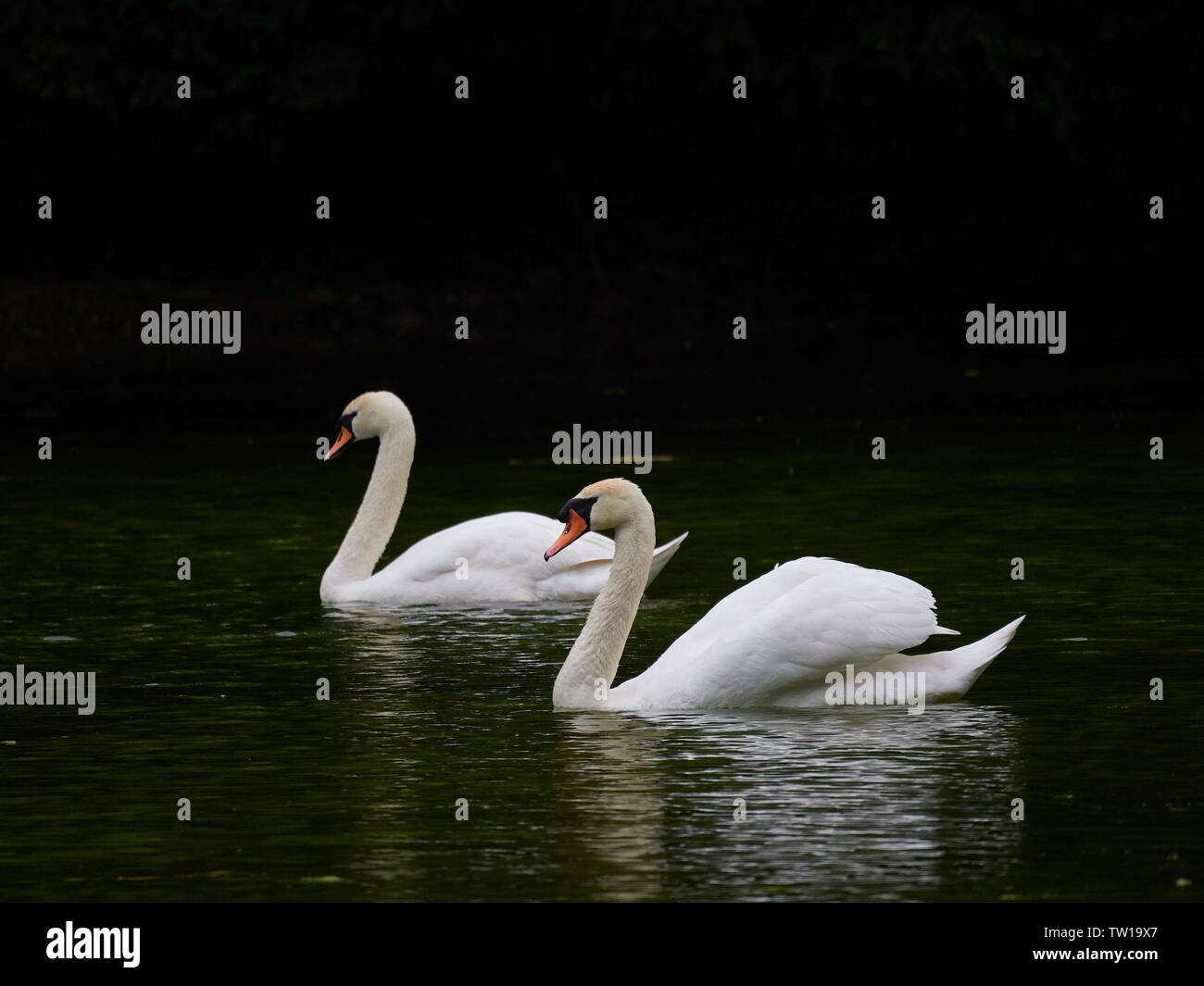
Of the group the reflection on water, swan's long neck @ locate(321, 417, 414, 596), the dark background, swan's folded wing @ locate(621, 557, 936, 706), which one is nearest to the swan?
swan's folded wing @ locate(621, 557, 936, 706)

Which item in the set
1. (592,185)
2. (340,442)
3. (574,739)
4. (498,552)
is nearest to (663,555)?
(498,552)

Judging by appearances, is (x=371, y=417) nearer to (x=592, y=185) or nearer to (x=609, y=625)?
(x=609, y=625)

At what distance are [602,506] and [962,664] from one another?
1.80m

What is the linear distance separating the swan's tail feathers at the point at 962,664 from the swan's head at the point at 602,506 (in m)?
1.48

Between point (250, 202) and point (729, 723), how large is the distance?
27.5 metres

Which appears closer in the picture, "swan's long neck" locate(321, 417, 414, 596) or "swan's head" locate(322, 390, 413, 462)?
"swan's long neck" locate(321, 417, 414, 596)

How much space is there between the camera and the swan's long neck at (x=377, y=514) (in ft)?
50.7

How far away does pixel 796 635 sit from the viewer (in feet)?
35.7

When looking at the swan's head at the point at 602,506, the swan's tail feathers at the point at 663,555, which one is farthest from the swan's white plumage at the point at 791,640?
the swan's tail feathers at the point at 663,555

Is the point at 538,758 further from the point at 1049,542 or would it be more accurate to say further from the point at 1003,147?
the point at 1003,147

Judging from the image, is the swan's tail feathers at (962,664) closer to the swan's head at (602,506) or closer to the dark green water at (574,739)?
the dark green water at (574,739)

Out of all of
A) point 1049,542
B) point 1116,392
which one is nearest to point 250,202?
point 1116,392

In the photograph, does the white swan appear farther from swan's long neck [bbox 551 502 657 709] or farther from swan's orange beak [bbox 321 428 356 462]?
swan's long neck [bbox 551 502 657 709]

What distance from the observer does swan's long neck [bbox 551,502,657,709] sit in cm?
1140
